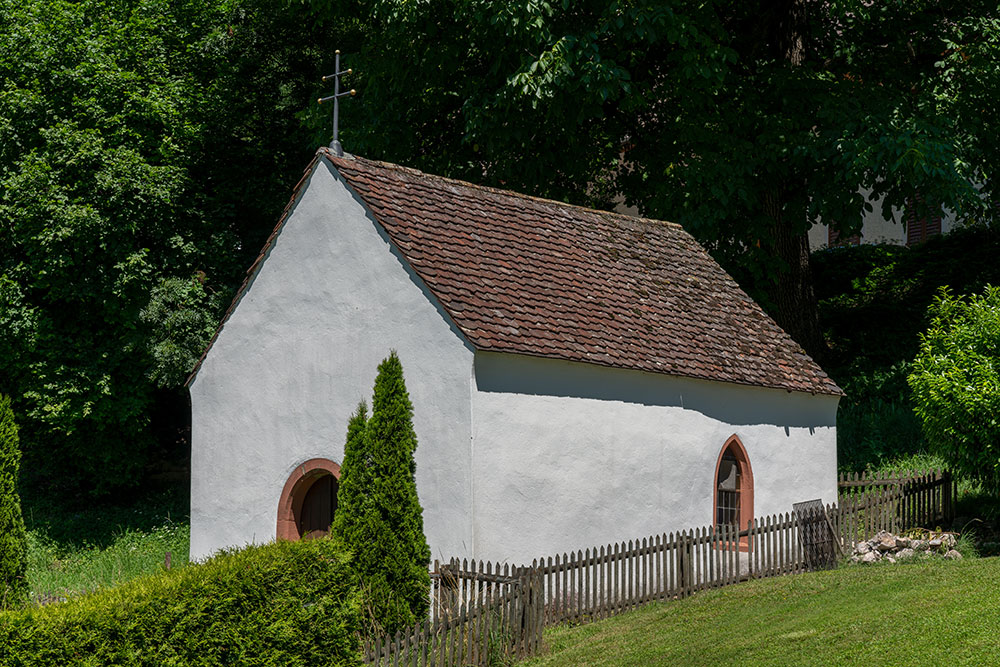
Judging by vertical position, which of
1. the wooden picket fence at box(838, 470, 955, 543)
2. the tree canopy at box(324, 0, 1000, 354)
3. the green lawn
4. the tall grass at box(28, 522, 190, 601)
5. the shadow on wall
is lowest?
the tall grass at box(28, 522, 190, 601)

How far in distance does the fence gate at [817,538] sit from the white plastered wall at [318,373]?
632 centimetres

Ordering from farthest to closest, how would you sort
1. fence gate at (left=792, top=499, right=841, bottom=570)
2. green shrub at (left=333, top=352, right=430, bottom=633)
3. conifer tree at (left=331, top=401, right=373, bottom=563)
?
1. fence gate at (left=792, top=499, right=841, bottom=570)
2. conifer tree at (left=331, top=401, right=373, bottom=563)
3. green shrub at (left=333, top=352, right=430, bottom=633)

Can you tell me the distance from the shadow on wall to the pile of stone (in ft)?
8.40

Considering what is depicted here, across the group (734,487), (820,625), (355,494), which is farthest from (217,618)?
(734,487)

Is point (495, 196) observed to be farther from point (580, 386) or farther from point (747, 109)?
point (747, 109)

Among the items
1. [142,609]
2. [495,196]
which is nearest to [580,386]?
[495,196]

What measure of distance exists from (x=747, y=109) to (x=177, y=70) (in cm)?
1575

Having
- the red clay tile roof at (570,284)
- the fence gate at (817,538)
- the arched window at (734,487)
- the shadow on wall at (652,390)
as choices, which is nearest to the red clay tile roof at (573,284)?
the red clay tile roof at (570,284)

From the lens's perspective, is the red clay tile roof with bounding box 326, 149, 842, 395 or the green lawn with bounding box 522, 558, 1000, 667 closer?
the green lawn with bounding box 522, 558, 1000, 667

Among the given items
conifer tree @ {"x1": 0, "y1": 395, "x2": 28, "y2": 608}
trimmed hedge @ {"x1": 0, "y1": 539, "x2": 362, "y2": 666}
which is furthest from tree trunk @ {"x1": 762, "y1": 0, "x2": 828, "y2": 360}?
conifer tree @ {"x1": 0, "y1": 395, "x2": 28, "y2": 608}

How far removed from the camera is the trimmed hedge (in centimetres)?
998

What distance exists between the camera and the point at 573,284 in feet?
57.3

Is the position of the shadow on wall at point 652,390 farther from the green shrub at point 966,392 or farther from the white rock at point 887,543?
the white rock at point 887,543

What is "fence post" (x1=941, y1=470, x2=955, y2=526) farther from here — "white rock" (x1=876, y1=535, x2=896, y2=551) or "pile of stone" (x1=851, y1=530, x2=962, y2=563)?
"white rock" (x1=876, y1=535, x2=896, y2=551)
